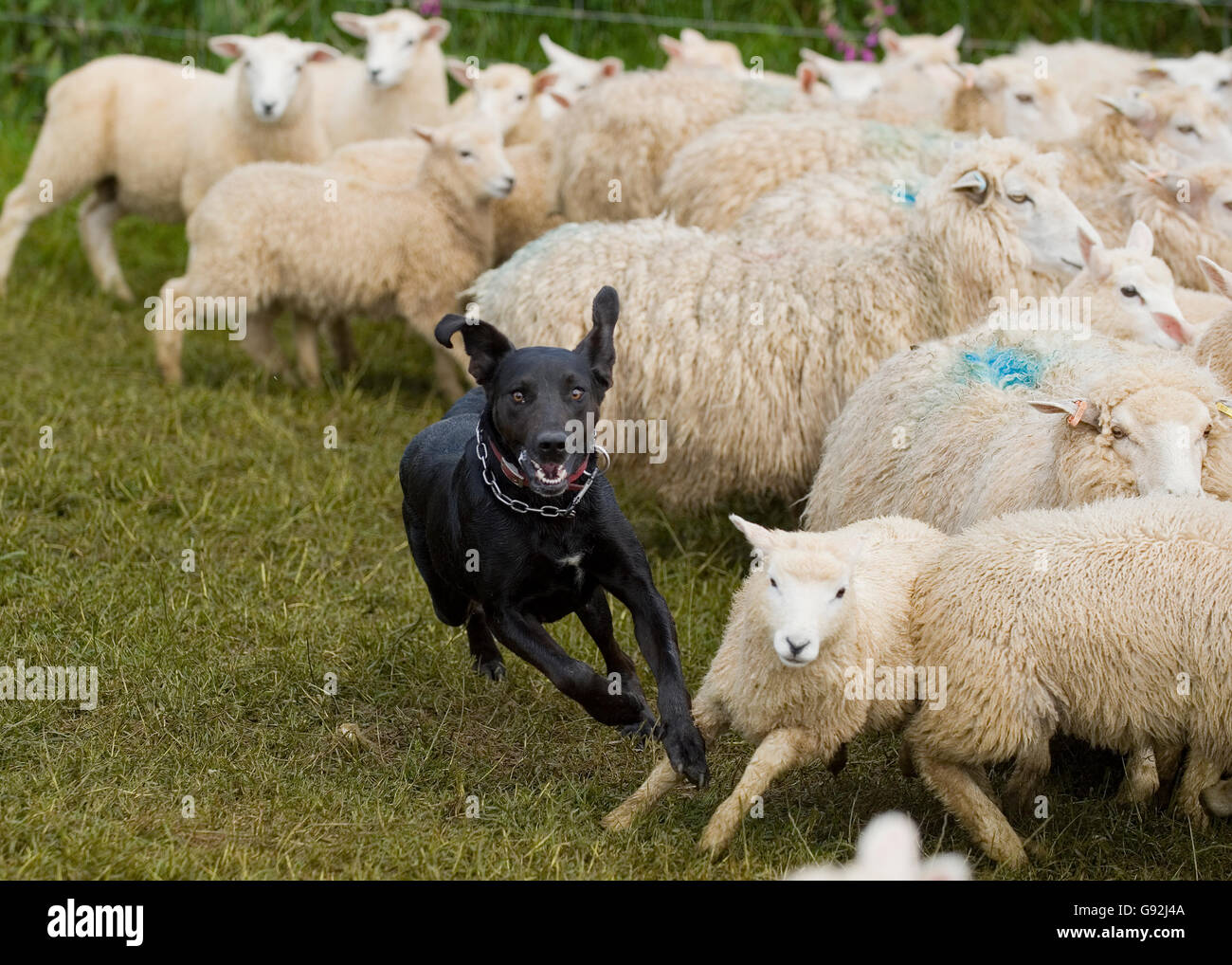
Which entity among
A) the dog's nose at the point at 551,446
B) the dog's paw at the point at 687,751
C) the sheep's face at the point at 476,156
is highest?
the dog's nose at the point at 551,446

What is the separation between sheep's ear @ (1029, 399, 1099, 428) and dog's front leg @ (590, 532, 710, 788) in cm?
109

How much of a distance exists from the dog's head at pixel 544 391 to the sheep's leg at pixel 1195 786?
1.61 metres

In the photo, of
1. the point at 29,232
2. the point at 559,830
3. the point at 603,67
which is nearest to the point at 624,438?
the point at 559,830

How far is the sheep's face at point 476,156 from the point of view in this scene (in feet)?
24.7

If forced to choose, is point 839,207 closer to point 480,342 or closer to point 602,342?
point 602,342

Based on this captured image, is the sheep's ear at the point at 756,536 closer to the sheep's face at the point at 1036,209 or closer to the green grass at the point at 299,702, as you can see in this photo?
the green grass at the point at 299,702

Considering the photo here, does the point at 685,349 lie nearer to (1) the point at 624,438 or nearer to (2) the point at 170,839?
(1) the point at 624,438

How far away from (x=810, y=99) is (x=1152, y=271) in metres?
3.13

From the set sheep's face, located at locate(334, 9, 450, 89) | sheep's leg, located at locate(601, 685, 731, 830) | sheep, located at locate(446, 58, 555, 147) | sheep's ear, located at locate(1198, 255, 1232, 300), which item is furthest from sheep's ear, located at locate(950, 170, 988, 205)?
sheep's face, located at locate(334, 9, 450, 89)

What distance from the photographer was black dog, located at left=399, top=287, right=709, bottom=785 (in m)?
3.74

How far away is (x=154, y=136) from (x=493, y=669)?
504cm

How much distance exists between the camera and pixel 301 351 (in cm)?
767

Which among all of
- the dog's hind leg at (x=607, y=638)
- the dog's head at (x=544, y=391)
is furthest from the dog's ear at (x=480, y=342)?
the dog's hind leg at (x=607, y=638)

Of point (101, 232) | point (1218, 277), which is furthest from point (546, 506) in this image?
point (101, 232)
